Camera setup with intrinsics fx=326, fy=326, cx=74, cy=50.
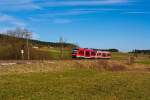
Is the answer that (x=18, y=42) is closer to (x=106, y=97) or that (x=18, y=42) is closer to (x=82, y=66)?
(x=82, y=66)

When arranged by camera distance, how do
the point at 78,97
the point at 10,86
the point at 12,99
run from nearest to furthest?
the point at 12,99
the point at 78,97
the point at 10,86

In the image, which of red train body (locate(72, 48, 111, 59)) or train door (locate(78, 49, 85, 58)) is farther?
train door (locate(78, 49, 85, 58))

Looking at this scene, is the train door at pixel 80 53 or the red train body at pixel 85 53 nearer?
the red train body at pixel 85 53

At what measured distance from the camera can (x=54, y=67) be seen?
38969 millimetres

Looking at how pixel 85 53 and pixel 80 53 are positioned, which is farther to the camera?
pixel 85 53

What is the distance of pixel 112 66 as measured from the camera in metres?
54.0

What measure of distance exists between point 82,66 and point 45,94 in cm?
2672

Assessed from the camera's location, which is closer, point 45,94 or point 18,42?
point 45,94

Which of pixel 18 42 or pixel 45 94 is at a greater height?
pixel 18 42

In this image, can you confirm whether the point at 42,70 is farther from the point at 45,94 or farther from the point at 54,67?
the point at 45,94

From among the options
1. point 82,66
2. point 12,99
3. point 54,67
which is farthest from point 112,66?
point 12,99

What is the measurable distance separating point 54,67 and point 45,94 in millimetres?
20129

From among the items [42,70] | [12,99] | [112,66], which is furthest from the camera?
[112,66]

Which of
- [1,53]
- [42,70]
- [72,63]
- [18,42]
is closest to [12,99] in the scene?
[42,70]
